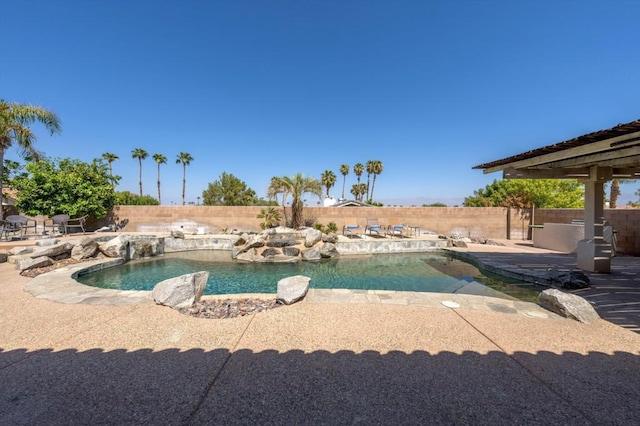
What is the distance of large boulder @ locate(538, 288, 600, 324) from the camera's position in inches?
143

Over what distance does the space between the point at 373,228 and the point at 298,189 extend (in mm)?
4780

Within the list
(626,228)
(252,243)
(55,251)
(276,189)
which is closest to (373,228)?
(276,189)

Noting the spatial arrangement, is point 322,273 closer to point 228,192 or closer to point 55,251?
point 55,251

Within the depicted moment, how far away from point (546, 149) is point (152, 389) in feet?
22.3

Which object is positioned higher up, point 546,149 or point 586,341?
point 546,149

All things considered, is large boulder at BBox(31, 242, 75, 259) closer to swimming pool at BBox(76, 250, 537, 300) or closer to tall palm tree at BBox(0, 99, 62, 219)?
swimming pool at BBox(76, 250, 537, 300)

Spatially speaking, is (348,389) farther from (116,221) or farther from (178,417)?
(116,221)

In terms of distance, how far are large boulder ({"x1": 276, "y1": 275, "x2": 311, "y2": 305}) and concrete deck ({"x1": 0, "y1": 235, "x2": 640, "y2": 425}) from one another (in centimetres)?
25

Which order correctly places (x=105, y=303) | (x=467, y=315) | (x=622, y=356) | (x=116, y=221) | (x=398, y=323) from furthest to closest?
(x=116, y=221), (x=105, y=303), (x=467, y=315), (x=398, y=323), (x=622, y=356)

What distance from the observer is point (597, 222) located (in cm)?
630

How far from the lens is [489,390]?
2.19 meters

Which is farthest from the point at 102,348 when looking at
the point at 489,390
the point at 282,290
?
the point at 489,390

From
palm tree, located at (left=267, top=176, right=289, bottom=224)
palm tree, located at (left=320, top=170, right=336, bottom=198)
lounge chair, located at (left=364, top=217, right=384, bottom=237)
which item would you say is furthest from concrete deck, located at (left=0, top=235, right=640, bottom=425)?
palm tree, located at (left=320, top=170, right=336, bottom=198)

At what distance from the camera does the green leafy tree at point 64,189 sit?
40.8ft
